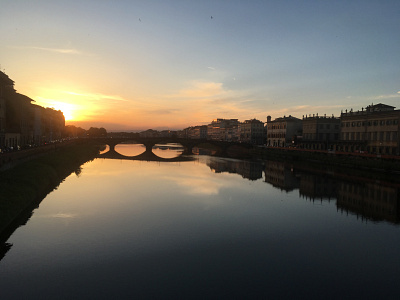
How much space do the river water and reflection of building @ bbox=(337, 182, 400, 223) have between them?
201 millimetres

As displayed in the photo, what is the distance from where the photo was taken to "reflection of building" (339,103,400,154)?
6062 centimetres

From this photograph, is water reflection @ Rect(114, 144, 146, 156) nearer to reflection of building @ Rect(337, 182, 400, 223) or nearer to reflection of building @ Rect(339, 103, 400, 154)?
reflection of building @ Rect(339, 103, 400, 154)

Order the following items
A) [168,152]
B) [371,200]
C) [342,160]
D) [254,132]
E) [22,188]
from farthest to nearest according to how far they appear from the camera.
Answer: [254,132], [168,152], [342,160], [371,200], [22,188]

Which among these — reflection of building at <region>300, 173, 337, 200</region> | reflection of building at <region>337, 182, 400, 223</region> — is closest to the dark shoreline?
reflection of building at <region>300, 173, 337, 200</region>

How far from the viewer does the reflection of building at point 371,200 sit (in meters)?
28.3

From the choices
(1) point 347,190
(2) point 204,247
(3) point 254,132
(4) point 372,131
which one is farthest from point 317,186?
(3) point 254,132

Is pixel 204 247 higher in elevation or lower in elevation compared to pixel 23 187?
lower

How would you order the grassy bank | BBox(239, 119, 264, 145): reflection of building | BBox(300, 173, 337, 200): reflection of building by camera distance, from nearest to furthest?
1. the grassy bank
2. BBox(300, 173, 337, 200): reflection of building
3. BBox(239, 119, 264, 145): reflection of building

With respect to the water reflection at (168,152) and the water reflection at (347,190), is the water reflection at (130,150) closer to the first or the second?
the water reflection at (168,152)

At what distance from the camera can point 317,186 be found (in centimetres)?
4291

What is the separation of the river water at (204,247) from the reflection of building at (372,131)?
32.8m

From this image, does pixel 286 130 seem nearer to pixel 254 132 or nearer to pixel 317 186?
pixel 254 132

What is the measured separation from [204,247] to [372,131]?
64.6 meters

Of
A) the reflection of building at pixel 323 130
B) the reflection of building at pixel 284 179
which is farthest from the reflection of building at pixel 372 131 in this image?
the reflection of building at pixel 284 179
